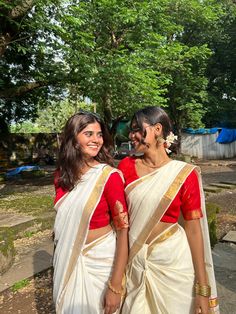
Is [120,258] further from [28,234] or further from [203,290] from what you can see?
[28,234]

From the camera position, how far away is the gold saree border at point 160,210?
5.75 feet

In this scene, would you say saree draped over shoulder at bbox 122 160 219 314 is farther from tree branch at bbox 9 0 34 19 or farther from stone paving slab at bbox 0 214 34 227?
tree branch at bbox 9 0 34 19

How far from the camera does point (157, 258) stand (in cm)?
175

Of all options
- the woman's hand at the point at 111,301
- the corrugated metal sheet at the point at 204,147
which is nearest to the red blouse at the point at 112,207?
the woman's hand at the point at 111,301

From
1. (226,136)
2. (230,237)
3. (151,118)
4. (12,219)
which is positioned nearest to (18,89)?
(12,219)

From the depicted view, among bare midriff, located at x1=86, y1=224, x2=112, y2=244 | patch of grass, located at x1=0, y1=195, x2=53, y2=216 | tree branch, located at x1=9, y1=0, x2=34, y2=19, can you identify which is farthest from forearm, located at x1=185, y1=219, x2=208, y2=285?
tree branch, located at x1=9, y1=0, x2=34, y2=19

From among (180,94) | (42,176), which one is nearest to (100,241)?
(42,176)

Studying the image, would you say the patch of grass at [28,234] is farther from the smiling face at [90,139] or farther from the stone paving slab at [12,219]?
the smiling face at [90,139]

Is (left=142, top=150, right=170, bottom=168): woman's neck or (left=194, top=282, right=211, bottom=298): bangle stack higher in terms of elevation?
(left=142, top=150, right=170, bottom=168): woman's neck

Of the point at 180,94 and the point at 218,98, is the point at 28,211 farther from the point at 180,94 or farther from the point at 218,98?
the point at 218,98

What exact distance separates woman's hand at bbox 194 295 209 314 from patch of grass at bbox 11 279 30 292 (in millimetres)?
2525

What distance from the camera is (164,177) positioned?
180cm

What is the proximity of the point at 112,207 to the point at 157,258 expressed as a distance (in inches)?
14.7

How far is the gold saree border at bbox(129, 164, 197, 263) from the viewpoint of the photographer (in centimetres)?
175
